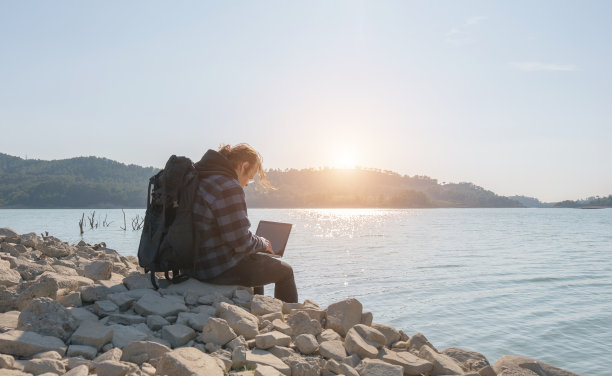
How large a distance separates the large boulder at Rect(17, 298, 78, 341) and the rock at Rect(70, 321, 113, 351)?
0.26 ft

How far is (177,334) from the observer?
3.03 meters

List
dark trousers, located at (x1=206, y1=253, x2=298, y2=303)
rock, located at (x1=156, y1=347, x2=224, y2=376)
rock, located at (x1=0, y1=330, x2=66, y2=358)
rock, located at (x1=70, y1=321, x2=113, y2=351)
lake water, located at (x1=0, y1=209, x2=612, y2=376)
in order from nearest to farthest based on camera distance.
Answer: rock, located at (x1=156, y1=347, x2=224, y2=376), rock, located at (x1=0, y1=330, x2=66, y2=358), rock, located at (x1=70, y1=321, x2=113, y2=351), dark trousers, located at (x1=206, y1=253, x2=298, y2=303), lake water, located at (x1=0, y1=209, x2=612, y2=376)

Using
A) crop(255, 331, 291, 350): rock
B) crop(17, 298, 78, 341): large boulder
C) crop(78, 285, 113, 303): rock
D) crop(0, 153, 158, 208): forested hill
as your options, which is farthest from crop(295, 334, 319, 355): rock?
crop(0, 153, 158, 208): forested hill

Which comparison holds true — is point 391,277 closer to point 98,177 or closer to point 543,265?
point 543,265

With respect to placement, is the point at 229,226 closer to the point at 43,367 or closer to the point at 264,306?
the point at 264,306

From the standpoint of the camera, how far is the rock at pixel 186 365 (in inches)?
92.2

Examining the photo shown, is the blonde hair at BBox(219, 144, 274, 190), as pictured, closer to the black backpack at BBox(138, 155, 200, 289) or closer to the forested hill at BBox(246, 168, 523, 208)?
the black backpack at BBox(138, 155, 200, 289)

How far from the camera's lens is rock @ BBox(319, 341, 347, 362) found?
10.6 feet

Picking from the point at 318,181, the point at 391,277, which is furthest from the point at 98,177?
the point at 391,277

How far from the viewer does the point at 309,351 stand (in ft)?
10.8

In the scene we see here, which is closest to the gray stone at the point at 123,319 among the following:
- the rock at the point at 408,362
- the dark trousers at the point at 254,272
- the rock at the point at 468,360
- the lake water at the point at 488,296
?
the dark trousers at the point at 254,272

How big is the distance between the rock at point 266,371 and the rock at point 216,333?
19.5 inches

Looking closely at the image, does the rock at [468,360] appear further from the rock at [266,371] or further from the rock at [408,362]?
the rock at [266,371]

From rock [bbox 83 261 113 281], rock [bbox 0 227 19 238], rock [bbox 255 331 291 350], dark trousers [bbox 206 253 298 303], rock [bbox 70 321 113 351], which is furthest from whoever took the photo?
rock [bbox 0 227 19 238]
